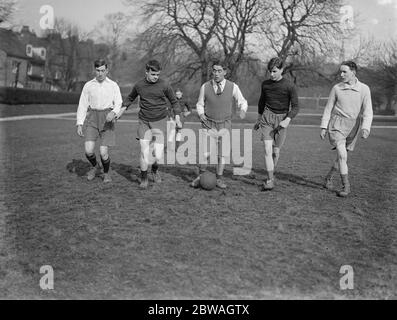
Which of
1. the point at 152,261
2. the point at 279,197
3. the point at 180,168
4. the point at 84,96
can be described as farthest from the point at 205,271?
the point at 180,168

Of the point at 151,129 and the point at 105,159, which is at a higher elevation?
the point at 151,129

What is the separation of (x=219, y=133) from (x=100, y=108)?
77.8 inches

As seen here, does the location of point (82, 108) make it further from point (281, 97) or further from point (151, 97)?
point (281, 97)

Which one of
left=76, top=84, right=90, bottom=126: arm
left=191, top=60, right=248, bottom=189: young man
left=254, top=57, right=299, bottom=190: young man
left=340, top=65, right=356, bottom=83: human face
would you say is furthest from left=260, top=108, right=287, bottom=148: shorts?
left=76, top=84, right=90, bottom=126: arm

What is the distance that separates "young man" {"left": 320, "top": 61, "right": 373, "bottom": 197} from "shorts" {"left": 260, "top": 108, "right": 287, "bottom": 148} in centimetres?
64

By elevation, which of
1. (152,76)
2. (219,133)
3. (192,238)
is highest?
(152,76)

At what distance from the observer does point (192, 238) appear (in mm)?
4312

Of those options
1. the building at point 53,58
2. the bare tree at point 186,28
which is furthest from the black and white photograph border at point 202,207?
the building at point 53,58

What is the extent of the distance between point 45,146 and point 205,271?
974 cm

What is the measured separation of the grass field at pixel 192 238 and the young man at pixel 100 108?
0.79m

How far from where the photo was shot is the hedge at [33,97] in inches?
1243

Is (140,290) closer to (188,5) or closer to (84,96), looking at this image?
(84,96)

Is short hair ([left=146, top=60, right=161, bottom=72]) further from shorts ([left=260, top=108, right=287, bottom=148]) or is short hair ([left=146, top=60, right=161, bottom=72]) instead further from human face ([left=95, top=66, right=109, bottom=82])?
shorts ([left=260, top=108, right=287, bottom=148])

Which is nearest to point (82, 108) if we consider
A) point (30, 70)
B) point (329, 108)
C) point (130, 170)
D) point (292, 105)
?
point (130, 170)
